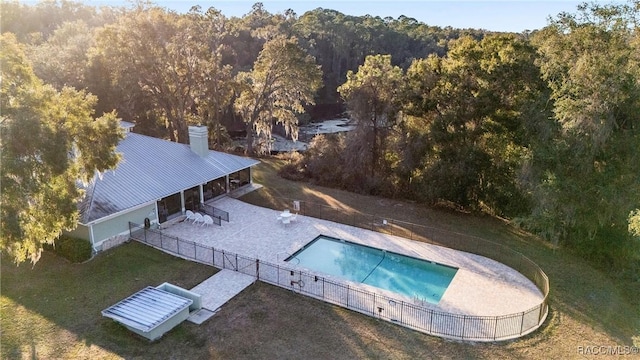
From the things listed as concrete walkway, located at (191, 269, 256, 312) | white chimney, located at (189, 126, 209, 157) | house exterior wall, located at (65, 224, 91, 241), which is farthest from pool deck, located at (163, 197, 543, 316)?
house exterior wall, located at (65, 224, 91, 241)

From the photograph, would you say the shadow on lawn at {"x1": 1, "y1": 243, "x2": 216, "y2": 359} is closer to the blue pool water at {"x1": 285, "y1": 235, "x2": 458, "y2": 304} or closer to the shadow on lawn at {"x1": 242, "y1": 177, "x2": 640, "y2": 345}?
the blue pool water at {"x1": 285, "y1": 235, "x2": 458, "y2": 304}

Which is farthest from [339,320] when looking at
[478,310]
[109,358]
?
[109,358]

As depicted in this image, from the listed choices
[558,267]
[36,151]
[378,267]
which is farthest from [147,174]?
[558,267]

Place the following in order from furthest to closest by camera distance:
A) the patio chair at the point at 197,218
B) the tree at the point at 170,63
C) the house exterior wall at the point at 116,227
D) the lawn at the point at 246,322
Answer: the tree at the point at 170,63 → the patio chair at the point at 197,218 → the house exterior wall at the point at 116,227 → the lawn at the point at 246,322

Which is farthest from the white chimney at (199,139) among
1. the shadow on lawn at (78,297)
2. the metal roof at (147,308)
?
the metal roof at (147,308)

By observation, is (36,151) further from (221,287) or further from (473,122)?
(473,122)

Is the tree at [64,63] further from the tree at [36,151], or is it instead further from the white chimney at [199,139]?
the tree at [36,151]
